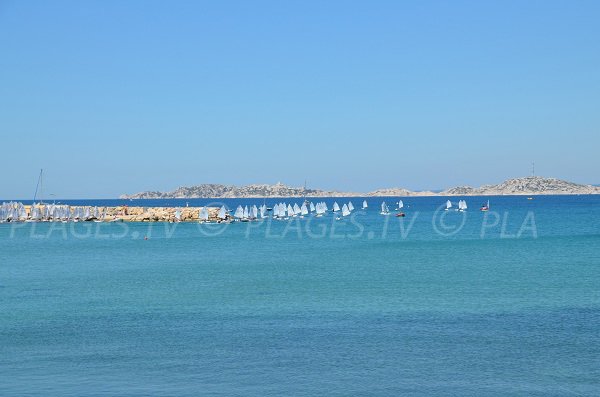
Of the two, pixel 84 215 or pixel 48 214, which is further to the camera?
pixel 48 214

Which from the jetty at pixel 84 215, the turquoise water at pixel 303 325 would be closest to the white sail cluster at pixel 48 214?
the jetty at pixel 84 215

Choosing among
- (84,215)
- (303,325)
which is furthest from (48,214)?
(303,325)

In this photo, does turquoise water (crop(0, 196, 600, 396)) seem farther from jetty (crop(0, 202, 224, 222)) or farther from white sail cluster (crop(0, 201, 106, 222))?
white sail cluster (crop(0, 201, 106, 222))

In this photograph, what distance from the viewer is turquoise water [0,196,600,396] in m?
24.1

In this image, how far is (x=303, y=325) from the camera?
108 feet

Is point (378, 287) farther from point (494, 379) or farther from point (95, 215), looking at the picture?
point (95, 215)

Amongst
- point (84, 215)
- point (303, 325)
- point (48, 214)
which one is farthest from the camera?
point (48, 214)

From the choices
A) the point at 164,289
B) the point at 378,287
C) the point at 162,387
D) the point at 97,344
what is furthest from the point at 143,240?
the point at 162,387

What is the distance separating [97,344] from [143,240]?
217ft

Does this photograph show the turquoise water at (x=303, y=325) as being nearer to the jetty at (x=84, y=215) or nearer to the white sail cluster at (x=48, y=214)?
the jetty at (x=84, y=215)

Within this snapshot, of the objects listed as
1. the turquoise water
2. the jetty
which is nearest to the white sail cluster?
the jetty

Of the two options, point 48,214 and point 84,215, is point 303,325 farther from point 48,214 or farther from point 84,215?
point 48,214

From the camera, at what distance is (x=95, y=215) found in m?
148

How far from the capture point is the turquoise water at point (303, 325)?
79.2 feet
